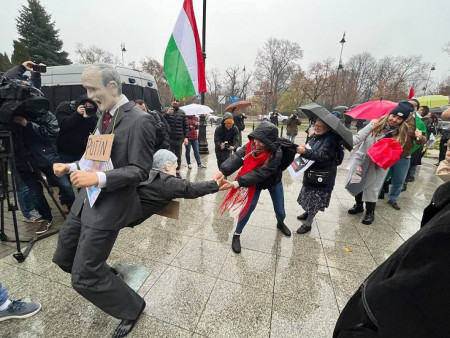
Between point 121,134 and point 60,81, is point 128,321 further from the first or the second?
point 60,81

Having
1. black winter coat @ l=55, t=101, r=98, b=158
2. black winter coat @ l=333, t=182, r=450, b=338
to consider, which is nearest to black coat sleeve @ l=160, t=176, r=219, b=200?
black winter coat @ l=333, t=182, r=450, b=338

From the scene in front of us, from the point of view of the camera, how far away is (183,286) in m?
2.34

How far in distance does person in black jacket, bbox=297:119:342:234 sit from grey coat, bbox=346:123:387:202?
2.80 feet

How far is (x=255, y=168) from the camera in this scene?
2832 millimetres

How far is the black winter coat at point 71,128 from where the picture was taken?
3.35 m

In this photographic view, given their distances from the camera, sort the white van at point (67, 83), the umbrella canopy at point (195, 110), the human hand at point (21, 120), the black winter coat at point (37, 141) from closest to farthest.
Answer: the human hand at point (21, 120)
the black winter coat at point (37, 141)
the white van at point (67, 83)
the umbrella canopy at point (195, 110)

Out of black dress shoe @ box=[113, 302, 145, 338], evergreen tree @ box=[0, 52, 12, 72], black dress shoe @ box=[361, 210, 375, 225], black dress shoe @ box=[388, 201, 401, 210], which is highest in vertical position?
evergreen tree @ box=[0, 52, 12, 72]

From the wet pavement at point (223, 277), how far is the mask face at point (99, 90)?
5.91 feet

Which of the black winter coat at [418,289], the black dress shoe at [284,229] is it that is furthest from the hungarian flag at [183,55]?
the black winter coat at [418,289]

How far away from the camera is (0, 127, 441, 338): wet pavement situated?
6.31ft

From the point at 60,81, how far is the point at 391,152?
Answer: 311 inches

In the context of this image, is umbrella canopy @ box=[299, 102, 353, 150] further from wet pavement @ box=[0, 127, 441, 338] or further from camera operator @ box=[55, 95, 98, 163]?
camera operator @ box=[55, 95, 98, 163]

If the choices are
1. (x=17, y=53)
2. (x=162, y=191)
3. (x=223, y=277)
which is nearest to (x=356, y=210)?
(x=223, y=277)

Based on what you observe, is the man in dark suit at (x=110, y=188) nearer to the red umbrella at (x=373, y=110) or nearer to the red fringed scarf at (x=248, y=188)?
the red fringed scarf at (x=248, y=188)
